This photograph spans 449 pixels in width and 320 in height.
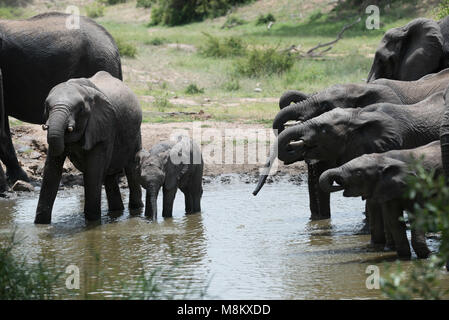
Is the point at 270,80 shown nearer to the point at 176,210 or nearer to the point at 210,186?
the point at 210,186

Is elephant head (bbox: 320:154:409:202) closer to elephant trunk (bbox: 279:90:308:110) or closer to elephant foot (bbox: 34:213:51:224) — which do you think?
elephant trunk (bbox: 279:90:308:110)

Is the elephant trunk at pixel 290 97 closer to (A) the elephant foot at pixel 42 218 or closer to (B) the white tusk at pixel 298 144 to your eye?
(B) the white tusk at pixel 298 144

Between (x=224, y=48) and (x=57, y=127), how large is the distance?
1626 cm

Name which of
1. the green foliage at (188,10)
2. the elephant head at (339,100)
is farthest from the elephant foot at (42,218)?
the green foliage at (188,10)

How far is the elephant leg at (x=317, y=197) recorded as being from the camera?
9.55 meters

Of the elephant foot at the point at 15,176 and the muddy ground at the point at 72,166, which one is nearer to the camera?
the elephant foot at the point at 15,176

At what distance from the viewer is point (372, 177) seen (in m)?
7.36

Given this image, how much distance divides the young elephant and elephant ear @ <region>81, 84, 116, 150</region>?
1.50 feet

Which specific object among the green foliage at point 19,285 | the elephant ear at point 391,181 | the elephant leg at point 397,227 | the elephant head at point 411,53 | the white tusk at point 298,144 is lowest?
the elephant leg at point 397,227

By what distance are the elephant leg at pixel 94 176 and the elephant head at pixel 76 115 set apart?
13cm

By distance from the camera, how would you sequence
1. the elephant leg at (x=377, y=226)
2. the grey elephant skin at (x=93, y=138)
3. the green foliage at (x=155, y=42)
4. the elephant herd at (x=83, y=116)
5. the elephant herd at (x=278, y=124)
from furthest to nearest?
the green foliage at (x=155, y=42) < the elephant herd at (x=83, y=116) < the grey elephant skin at (x=93, y=138) < the elephant leg at (x=377, y=226) < the elephant herd at (x=278, y=124)

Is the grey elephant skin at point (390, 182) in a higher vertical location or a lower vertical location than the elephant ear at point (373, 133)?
lower
